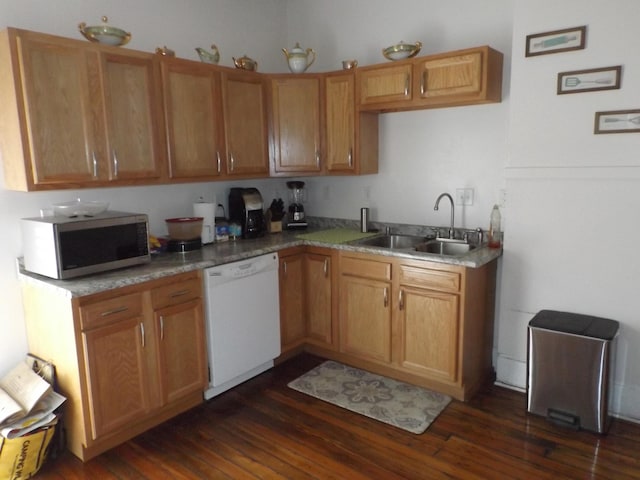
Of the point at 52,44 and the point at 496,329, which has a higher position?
the point at 52,44

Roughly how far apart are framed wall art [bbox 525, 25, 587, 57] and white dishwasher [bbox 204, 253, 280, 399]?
1983 millimetres

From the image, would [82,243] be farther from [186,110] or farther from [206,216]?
[186,110]

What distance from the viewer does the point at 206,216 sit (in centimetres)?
316

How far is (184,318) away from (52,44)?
1.56 meters

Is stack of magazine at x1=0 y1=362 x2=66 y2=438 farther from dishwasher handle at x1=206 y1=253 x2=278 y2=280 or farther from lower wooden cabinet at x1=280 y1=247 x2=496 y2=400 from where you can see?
lower wooden cabinet at x1=280 y1=247 x2=496 y2=400

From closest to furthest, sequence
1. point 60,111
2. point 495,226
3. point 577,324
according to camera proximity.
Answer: point 60,111
point 577,324
point 495,226

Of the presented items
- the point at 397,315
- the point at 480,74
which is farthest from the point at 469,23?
the point at 397,315

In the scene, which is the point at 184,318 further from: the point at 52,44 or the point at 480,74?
the point at 480,74

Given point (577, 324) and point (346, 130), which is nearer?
point (577, 324)

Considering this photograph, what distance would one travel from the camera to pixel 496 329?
3146mm

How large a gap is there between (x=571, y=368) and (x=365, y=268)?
4.26 ft

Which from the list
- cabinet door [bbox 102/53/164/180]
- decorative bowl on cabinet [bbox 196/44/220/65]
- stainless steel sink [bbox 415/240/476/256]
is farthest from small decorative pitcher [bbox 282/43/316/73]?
stainless steel sink [bbox 415/240/476/256]

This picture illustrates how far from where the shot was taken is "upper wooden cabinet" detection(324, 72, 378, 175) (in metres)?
3.36

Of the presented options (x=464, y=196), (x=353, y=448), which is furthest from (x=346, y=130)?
(x=353, y=448)
